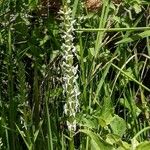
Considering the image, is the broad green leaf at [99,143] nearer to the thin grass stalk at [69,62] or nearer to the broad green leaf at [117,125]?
the thin grass stalk at [69,62]

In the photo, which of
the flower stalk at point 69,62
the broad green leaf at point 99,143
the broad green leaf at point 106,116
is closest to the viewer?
the flower stalk at point 69,62

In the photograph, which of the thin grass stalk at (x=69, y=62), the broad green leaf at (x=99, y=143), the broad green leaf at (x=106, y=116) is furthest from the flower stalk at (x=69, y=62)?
the broad green leaf at (x=106, y=116)

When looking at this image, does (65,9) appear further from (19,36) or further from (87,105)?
(19,36)

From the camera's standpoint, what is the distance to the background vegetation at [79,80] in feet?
4.94

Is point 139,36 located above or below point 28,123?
above

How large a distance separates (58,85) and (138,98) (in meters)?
0.35

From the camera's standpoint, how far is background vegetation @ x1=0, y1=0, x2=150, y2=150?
4.94ft

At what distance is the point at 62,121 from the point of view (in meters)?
1.59

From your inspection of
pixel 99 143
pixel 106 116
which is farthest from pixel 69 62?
pixel 106 116

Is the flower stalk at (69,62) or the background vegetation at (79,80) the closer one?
the flower stalk at (69,62)

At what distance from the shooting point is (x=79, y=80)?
175 cm

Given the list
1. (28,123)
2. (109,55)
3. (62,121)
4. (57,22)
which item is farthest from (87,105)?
(57,22)

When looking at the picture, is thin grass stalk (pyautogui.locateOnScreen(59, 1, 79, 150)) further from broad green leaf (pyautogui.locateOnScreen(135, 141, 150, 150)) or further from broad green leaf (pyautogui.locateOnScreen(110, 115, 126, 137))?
broad green leaf (pyautogui.locateOnScreen(110, 115, 126, 137))

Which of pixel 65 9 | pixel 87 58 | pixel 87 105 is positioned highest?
pixel 65 9
